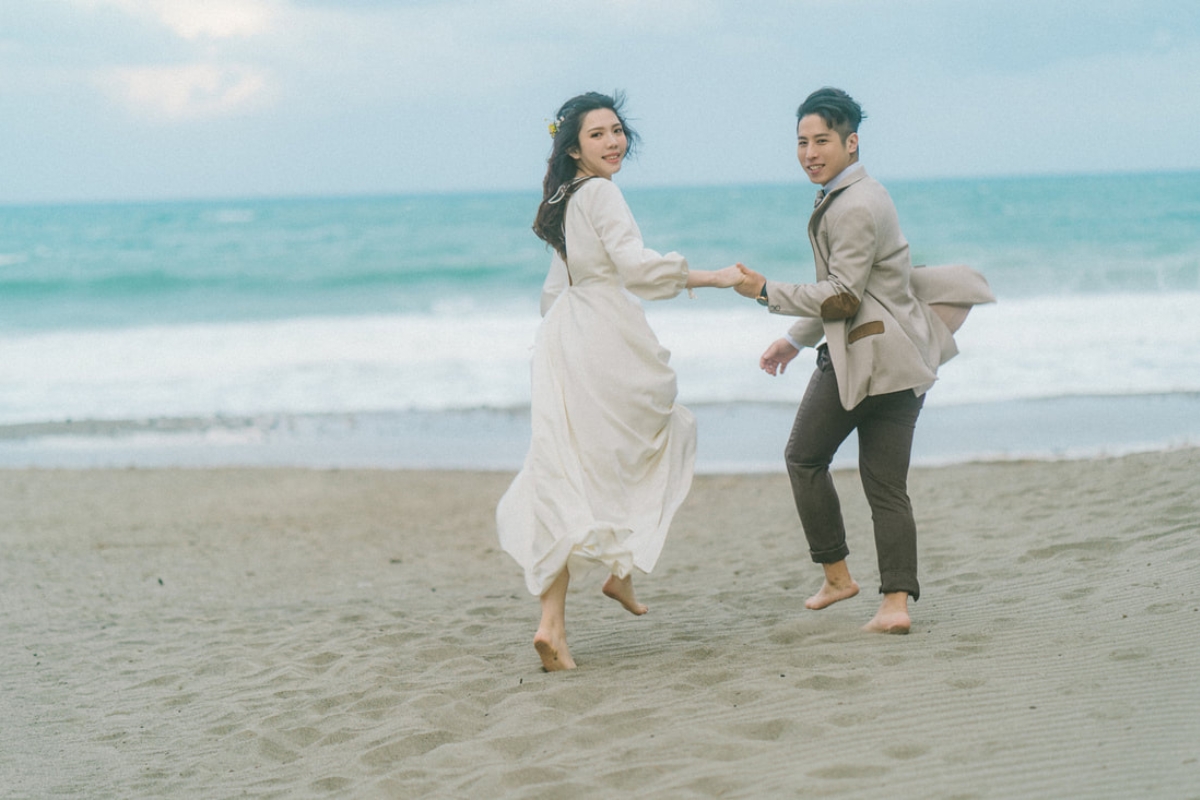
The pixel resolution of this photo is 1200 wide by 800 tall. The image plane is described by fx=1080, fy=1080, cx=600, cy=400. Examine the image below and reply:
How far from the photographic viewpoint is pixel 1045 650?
3646mm

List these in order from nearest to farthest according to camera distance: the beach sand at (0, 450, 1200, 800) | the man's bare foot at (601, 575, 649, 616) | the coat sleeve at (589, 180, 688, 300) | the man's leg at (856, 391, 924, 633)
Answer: the beach sand at (0, 450, 1200, 800) < the coat sleeve at (589, 180, 688, 300) < the man's leg at (856, 391, 924, 633) < the man's bare foot at (601, 575, 649, 616)

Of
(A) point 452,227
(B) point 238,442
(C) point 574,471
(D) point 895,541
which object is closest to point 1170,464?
(D) point 895,541

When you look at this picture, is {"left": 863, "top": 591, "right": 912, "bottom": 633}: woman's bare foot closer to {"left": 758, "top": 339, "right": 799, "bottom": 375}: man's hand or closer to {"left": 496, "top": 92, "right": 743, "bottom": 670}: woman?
{"left": 496, "top": 92, "right": 743, "bottom": 670}: woman

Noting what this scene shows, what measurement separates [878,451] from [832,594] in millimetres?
691

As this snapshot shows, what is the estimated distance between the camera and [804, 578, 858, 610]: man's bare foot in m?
4.35

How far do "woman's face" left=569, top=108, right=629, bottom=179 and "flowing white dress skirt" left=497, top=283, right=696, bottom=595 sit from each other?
45 centimetres

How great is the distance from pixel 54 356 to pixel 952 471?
574 inches

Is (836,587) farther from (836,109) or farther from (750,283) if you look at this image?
(836,109)

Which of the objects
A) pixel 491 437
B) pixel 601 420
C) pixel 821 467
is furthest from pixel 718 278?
pixel 491 437

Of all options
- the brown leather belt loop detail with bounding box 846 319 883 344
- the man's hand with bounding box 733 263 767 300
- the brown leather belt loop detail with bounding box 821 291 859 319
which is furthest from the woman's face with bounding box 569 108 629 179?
the brown leather belt loop detail with bounding box 846 319 883 344

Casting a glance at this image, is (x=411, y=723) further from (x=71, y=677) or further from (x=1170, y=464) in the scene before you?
(x=1170, y=464)

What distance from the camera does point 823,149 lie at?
3.90 meters

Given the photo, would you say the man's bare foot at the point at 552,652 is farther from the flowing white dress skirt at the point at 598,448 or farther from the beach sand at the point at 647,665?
the flowing white dress skirt at the point at 598,448

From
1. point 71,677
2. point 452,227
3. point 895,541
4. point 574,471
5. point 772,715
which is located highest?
point 452,227
